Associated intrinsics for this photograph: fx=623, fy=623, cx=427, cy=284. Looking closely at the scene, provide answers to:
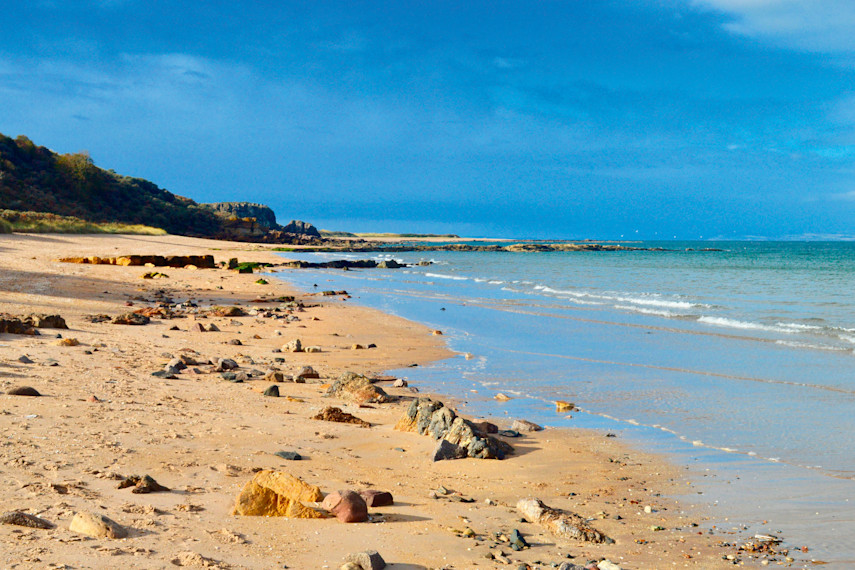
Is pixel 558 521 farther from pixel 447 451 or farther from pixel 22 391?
pixel 22 391

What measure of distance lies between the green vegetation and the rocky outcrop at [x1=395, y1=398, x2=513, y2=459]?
195ft

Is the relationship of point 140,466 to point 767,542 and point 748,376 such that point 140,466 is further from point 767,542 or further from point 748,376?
point 748,376

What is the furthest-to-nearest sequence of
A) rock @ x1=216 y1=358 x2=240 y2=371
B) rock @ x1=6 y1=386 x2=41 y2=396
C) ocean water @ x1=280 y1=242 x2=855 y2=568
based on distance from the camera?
rock @ x1=216 y1=358 x2=240 y2=371 < rock @ x1=6 y1=386 x2=41 y2=396 < ocean water @ x1=280 y1=242 x2=855 y2=568

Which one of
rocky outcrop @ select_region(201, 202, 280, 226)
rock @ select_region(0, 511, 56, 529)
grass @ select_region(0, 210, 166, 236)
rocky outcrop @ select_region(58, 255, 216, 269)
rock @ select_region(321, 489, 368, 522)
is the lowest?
rock @ select_region(321, 489, 368, 522)

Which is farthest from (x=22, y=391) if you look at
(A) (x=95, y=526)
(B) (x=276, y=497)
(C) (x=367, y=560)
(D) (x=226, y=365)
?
(C) (x=367, y=560)

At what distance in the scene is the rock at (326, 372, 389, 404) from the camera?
8.23 meters

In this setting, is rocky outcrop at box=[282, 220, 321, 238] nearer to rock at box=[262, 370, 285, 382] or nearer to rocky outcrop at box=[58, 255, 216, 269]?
rocky outcrop at box=[58, 255, 216, 269]

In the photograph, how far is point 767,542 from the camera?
170 inches

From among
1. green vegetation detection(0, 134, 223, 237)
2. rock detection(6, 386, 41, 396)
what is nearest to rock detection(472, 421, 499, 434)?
rock detection(6, 386, 41, 396)

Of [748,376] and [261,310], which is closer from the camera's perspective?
[748,376]

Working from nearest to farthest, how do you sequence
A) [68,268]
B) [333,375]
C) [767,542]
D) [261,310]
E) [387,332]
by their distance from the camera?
[767,542] < [333,375] < [387,332] < [261,310] < [68,268]

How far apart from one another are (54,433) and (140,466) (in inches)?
41.5

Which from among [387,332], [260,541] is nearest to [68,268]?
[387,332]

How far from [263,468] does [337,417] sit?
1.91m
